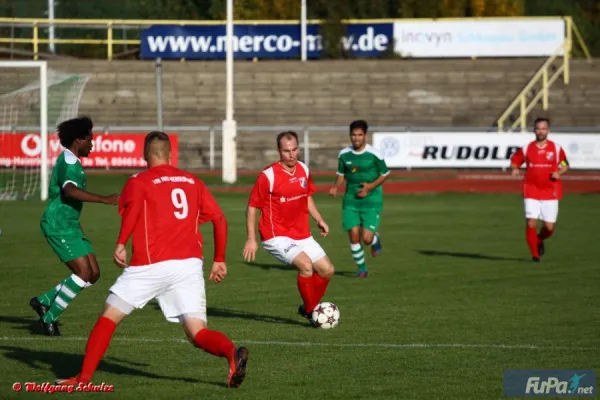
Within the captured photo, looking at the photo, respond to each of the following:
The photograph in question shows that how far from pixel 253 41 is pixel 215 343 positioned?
39.3 m

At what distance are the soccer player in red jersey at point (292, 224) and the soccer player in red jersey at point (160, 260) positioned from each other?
3.51 metres

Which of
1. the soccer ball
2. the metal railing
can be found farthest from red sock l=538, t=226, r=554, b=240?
the metal railing

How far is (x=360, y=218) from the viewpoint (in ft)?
54.6

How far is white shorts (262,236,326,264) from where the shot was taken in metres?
11.9

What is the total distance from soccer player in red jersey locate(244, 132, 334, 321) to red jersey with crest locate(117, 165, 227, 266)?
3.47 m

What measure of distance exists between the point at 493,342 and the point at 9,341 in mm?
4403

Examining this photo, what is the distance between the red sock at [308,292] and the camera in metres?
11.8

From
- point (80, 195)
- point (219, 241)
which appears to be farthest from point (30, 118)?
point (219, 241)

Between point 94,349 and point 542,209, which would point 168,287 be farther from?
Result: point 542,209

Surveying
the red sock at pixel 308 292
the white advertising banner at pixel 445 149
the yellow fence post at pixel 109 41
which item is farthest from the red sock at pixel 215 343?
the yellow fence post at pixel 109 41

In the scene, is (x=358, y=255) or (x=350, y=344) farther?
(x=358, y=255)

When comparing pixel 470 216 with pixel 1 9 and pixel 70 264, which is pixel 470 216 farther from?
pixel 1 9

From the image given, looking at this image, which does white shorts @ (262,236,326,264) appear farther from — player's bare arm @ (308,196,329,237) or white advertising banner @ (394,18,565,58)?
white advertising banner @ (394,18,565,58)

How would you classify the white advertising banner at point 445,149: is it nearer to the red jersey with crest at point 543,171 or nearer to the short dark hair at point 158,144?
the red jersey with crest at point 543,171
